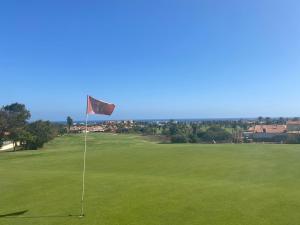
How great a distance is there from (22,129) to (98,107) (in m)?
44.8

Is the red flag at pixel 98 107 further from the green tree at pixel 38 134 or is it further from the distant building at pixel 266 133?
the distant building at pixel 266 133

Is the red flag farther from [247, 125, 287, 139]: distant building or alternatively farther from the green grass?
[247, 125, 287, 139]: distant building

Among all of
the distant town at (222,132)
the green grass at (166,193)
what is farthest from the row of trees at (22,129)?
the green grass at (166,193)

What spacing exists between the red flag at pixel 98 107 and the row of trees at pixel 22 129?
4227 cm

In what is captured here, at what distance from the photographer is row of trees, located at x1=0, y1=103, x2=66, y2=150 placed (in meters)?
53.9

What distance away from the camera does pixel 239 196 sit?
536 inches

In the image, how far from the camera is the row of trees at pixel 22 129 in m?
53.9

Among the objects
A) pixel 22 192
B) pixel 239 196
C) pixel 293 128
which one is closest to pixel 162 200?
pixel 239 196

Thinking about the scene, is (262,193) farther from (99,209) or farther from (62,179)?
(62,179)

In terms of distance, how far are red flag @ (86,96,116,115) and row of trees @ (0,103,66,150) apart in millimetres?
42266

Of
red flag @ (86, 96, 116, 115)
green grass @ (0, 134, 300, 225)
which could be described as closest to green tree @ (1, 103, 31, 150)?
green grass @ (0, 134, 300, 225)

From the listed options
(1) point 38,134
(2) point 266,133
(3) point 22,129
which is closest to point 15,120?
(3) point 22,129

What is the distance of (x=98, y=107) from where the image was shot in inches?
523

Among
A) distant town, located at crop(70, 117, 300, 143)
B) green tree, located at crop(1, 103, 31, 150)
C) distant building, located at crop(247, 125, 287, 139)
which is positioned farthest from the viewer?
distant building, located at crop(247, 125, 287, 139)
